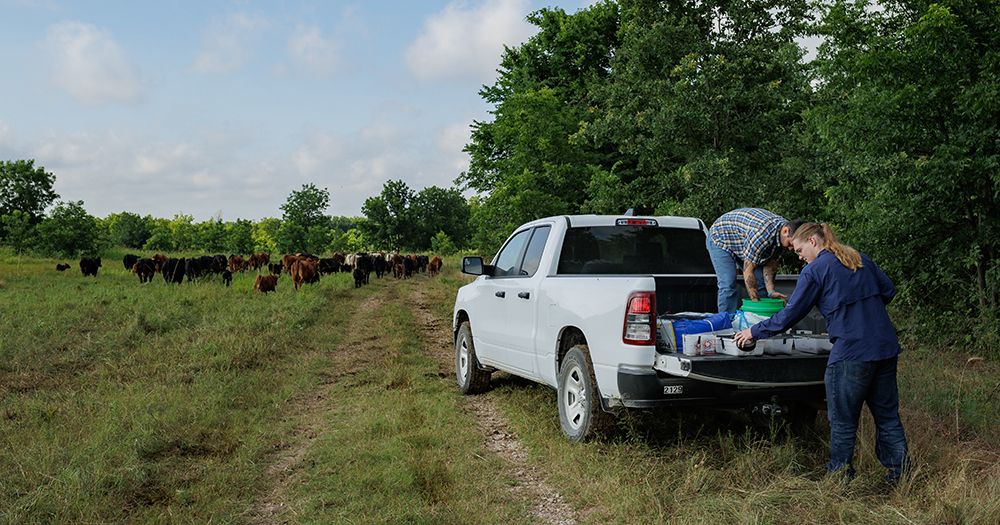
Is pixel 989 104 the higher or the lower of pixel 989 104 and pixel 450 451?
the higher

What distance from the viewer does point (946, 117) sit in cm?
1004

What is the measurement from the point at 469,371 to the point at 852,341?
4.65 meters

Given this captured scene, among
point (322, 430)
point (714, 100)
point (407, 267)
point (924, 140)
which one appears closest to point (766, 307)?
point (322, 430)

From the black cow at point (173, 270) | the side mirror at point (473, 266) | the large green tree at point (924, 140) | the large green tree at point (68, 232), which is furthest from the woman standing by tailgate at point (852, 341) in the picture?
the large green tree at point (68, 232)

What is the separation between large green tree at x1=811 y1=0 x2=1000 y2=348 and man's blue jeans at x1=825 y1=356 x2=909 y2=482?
7.20 meters

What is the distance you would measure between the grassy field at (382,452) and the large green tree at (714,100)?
20.0 feet

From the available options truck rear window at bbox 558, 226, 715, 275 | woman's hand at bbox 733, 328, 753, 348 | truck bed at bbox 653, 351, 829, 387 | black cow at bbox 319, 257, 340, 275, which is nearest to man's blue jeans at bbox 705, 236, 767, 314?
truck rear window at bbox 558, 226, 715, 275

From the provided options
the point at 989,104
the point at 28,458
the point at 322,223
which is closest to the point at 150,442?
the point at 28,458

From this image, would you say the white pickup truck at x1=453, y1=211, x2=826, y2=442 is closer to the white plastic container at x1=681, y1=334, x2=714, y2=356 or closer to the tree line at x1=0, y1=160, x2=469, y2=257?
the white plastic container at x1=681, y1=334, x2=714, y2=356

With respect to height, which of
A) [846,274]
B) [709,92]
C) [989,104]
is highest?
[709,92]

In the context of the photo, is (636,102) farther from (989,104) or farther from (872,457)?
(872,457)

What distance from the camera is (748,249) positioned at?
5449 millimetres

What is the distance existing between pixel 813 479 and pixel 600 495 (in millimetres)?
1652

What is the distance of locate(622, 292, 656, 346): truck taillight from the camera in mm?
4367
